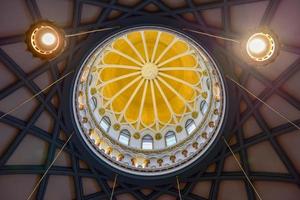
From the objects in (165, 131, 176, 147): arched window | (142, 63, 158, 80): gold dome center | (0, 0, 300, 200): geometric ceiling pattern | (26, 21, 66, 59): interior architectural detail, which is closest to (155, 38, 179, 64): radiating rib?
(142, 63, 158, 80): gold dome center

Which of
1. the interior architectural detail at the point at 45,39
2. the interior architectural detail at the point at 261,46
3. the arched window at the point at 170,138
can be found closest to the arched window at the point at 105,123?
the arched window at the point at 170,138

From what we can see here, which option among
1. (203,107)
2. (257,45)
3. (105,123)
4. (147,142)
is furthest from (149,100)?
(257,45)

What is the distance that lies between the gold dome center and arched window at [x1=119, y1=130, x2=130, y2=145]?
7203mm

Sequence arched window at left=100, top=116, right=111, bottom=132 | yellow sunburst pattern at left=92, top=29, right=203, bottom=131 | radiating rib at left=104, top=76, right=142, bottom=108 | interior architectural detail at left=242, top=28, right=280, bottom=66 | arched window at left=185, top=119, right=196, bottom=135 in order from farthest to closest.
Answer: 1. yellow sunburst pattern at left=92, top=29, right=203, bottom=131
2. radiating rib at left=104, top=76, right=142, bottom=108
3. arched window at left=185, top=119, right=196, bottom=135
4. arched window at left=100, top=116, right=111, bottom=132
5. interior architectural detail at left=242, top=28, right=280, bottom=66

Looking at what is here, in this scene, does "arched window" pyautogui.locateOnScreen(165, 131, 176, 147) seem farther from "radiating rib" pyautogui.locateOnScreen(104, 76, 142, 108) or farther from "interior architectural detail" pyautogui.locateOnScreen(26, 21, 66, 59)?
"interior architectural detail" pyautogui.locateOnScreen(26, 21, 66, 59)

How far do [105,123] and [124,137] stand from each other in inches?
68.9

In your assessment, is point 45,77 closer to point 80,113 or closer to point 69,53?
point 69,53

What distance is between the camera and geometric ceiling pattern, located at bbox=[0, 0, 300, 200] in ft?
45.6

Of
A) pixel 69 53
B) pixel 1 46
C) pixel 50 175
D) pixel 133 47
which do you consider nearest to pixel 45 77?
pixel 69 53

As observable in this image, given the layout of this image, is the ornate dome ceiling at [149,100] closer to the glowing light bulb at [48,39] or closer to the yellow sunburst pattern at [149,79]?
the yellow sunburst pattern at [149,79]

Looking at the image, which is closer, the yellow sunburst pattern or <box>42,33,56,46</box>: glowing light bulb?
<box>42,33,56,46</box>: glowing light bulb

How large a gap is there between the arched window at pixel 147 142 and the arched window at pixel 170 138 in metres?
1.24

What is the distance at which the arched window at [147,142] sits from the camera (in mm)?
23766

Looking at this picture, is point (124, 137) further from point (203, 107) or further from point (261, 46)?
point (261, 46)
